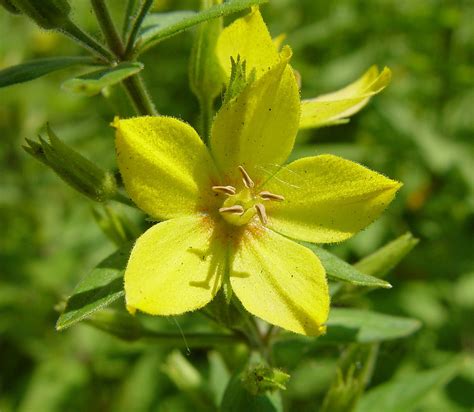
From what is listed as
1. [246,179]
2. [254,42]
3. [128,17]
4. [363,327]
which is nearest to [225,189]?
[246,179]

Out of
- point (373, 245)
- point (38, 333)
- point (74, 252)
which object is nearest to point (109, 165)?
point (74, 252)

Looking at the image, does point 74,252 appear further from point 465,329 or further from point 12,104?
point 465,329

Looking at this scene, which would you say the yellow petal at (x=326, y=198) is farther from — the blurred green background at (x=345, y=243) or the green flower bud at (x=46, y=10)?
the blurred green background at (x=345, y=243)

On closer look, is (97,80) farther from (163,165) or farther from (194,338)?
(194,338)

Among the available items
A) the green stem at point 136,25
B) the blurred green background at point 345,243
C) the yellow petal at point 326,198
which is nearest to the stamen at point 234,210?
the yellow petal at point 326,198

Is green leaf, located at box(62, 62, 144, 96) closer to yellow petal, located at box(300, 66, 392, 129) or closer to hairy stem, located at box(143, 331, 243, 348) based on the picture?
yellow petal, located at box(300, 66, 392, 129)

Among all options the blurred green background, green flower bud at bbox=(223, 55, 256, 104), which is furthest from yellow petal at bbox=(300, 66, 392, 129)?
the blurred green background

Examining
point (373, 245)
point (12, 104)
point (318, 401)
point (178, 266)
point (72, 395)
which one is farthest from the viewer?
point (12, 104)
